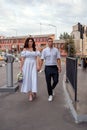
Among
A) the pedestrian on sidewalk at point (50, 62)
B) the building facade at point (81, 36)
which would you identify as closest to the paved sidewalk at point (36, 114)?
the pedestrian on sidewalk at point (50, 62)

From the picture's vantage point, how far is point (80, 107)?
25.0 feet

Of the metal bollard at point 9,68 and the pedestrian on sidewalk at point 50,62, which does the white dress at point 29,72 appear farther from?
the metal bollard at point 9,68

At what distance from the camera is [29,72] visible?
9.53 meters

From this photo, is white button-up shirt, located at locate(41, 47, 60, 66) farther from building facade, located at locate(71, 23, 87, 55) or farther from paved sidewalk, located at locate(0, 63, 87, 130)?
building facade, located at locate(71, 23, 87, 55)

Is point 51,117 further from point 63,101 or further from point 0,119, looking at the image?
point 63,101

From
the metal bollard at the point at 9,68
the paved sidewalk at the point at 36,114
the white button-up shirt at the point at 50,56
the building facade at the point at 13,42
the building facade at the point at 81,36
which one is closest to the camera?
the paved sidewalk at the point at 36,114

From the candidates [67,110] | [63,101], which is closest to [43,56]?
[63,101]

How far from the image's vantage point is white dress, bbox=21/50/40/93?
31.0 feet

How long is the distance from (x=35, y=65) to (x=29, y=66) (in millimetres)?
175

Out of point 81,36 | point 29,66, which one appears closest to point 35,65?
point 29,66

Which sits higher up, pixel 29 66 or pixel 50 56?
pixel 50 56

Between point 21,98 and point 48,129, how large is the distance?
3.86m

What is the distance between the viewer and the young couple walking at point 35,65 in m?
9.33

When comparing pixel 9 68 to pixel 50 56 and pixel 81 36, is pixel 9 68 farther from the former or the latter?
pixel 81 36
